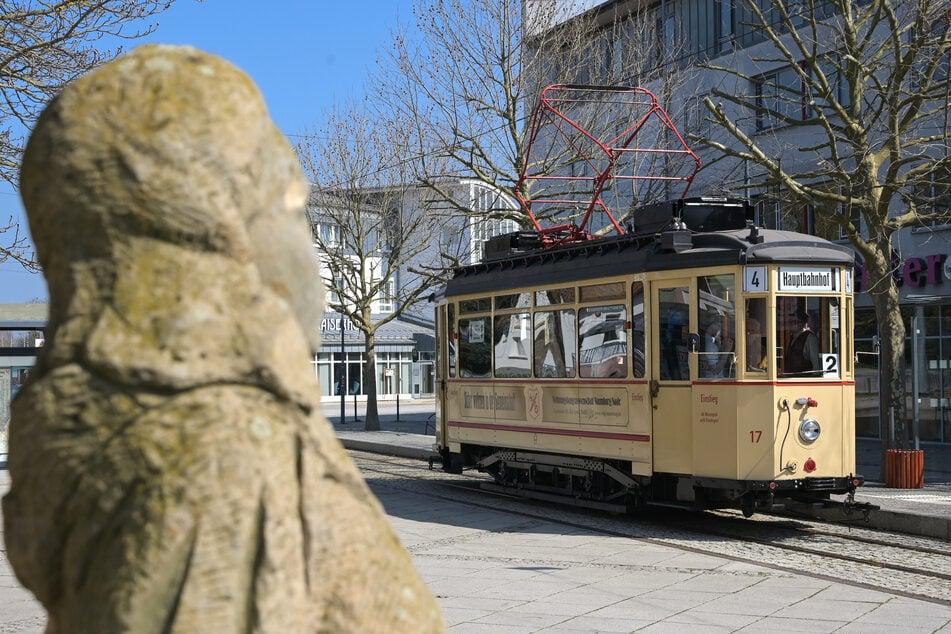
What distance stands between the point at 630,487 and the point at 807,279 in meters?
3.05

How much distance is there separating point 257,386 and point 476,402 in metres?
13.5

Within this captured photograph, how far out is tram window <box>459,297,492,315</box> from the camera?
1535 centimetres

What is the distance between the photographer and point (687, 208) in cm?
1273

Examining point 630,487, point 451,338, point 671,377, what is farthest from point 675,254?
point 451,338

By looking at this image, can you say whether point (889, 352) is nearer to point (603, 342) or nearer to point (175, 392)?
point (603, 342)

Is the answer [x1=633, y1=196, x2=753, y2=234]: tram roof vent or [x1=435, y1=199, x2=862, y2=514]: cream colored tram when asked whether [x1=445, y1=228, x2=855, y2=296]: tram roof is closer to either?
[x1=435, y1=199, x2=862, y2=514]: cream colored tram

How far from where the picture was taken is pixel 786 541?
37.8ft

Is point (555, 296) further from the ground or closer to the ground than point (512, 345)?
further from the ground

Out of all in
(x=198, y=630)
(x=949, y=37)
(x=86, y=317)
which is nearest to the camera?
(x=198, y=630)

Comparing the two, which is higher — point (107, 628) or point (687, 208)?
point (687, 208)

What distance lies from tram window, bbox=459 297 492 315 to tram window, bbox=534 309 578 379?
52.6 inches

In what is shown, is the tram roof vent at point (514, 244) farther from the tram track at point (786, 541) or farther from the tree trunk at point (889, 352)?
the tree trunk at point (889, 352)

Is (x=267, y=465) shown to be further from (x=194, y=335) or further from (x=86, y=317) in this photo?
(x=86, y=317)

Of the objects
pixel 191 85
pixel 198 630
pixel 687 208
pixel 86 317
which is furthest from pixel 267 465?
pixel 687 208
